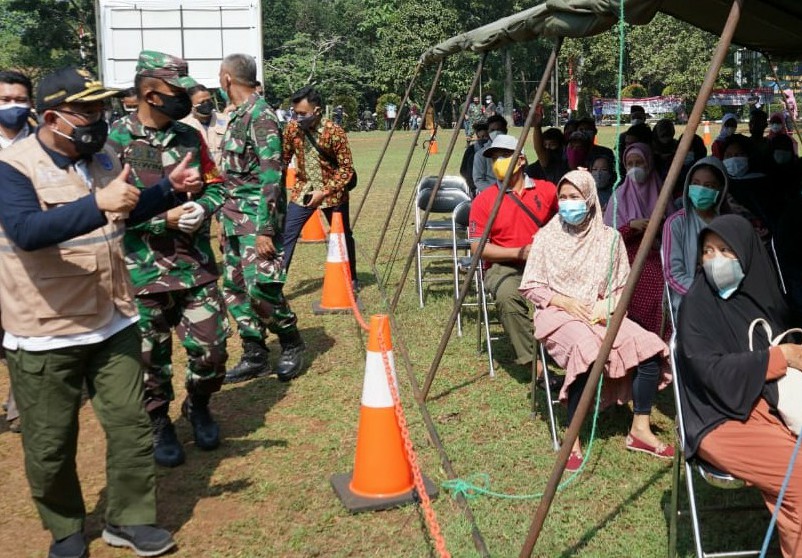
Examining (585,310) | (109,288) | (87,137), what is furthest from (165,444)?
(585,310)

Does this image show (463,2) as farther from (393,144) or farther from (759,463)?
(759,463)

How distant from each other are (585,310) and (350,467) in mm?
1605

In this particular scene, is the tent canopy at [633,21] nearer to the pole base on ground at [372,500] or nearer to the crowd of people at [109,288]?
the crowd of people at [109,288]

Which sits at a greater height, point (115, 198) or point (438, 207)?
point (115, 198)

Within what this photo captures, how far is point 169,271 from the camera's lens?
4.38 m

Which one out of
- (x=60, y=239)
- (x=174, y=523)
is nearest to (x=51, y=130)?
(x=60, y=239)

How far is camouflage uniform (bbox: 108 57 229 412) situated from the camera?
4.30 m

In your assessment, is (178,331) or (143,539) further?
(178,331)

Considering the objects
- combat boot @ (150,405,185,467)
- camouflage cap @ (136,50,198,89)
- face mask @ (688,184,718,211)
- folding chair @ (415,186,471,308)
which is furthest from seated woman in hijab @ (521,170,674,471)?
folding chair @ (415,186,471,308)

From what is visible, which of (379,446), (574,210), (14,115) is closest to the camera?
(379,446)

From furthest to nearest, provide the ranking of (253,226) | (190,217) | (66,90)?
(253,226) → (190,217) → (66,90)

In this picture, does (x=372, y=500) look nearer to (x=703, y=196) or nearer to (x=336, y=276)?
(x=703, y=196)

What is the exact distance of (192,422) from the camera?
4941 mm

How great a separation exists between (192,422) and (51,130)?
2147mm
